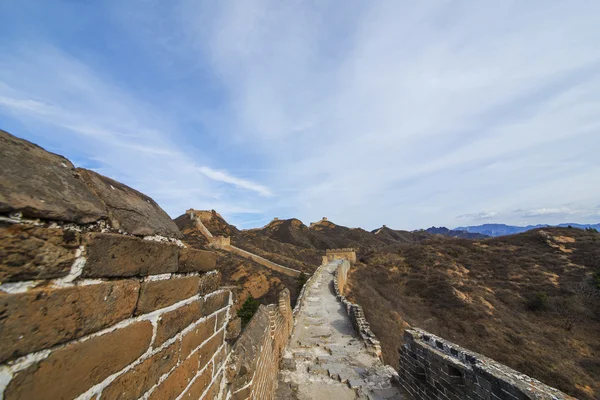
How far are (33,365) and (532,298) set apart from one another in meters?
24.1

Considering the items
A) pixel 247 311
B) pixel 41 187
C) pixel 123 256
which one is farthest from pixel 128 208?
pixel 247 311

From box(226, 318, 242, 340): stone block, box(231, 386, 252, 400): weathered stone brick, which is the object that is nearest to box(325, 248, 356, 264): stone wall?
box(231, 386, 252, 400): weathered stone brick

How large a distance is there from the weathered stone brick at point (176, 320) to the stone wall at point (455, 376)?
11.8ft

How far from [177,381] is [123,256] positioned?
0.76 metres

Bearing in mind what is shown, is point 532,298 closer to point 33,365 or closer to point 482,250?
point 482,250

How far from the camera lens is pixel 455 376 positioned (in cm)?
408

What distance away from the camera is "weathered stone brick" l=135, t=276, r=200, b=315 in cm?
113

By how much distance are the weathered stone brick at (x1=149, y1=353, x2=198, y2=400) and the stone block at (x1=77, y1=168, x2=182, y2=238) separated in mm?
673

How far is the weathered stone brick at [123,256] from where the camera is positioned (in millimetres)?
888

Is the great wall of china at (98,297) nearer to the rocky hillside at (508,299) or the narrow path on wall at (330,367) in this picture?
the narrow path on wall at (330,367)

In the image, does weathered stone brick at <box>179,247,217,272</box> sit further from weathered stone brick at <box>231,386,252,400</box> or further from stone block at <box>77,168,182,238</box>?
weathered stone brick at <box>231,386,252,400</box>

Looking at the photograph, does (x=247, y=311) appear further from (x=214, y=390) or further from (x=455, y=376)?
(x=214, y=390)

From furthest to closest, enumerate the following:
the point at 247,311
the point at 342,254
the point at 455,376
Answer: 1. the point at 342,254
2. the point at 247,311
3. the point at 455,376

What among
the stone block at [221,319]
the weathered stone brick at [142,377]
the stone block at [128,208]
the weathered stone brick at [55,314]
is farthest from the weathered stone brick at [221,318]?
the weathered stone brick at [55,314]
